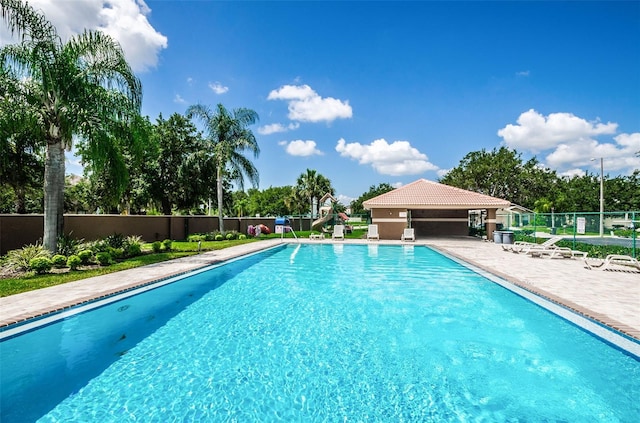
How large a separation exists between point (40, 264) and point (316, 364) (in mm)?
8725

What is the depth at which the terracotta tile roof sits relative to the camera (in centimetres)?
2122

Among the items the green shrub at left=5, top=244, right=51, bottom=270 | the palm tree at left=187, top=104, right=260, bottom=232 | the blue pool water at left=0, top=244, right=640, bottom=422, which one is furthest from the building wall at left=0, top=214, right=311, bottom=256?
the blue pool water at left=0, top=244, right=640, bottom=422

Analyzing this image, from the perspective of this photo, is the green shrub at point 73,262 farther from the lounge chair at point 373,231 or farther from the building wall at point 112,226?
the lounge chair at point 373,231

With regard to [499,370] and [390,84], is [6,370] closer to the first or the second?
[499,370]

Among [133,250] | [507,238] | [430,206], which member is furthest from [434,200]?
[133,250]

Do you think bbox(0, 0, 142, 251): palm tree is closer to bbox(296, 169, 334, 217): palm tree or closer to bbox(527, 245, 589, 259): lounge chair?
bbox(527, 245, 589, 259): lounge chair

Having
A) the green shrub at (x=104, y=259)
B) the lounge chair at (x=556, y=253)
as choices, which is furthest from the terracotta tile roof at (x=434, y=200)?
the green shrub at (x=104, y=259)

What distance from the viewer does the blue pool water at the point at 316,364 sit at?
338cm

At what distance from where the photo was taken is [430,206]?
21.8m

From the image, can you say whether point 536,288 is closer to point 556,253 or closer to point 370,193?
point 556,253

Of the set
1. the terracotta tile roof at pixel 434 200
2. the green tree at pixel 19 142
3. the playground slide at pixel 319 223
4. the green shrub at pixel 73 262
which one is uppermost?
the green tree at pixel 19 142

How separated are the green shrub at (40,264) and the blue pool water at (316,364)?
12.2 feet

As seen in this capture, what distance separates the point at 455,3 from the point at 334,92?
31.8 feet

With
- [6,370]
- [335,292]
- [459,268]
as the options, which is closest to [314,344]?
[335,292]
